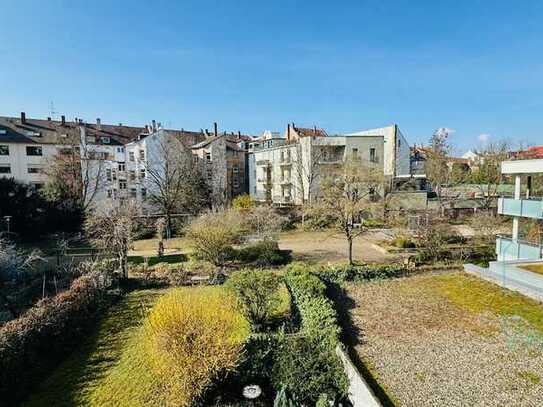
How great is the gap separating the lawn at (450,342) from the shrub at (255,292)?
333 cm

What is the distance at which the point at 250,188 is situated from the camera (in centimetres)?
5462

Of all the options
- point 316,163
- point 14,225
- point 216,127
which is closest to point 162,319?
point 14,225

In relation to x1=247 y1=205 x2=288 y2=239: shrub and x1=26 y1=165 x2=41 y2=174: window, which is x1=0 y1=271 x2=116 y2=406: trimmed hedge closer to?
x1=247 y1=205 x2=288 y2=239: shrub

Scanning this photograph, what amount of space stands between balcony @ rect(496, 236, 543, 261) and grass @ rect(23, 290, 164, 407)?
66.1 ft

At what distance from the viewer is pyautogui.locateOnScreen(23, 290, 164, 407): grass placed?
9242mm

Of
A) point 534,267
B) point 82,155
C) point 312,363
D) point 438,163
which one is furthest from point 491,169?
point 82,155

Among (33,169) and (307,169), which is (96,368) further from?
(33,169)

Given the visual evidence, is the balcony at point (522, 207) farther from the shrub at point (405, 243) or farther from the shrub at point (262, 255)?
the shrub at point (262, 255)

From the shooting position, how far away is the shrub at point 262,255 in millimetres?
23469

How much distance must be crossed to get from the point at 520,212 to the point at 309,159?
25847 millimetres

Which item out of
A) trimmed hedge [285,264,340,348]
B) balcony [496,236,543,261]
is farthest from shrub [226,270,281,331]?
balcony [496,236,543,261]

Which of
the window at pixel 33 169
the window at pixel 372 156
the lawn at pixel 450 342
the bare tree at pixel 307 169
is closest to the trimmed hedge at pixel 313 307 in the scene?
the lawn at pixel 450 342

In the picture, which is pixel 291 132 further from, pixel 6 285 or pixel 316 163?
pixel 6 285

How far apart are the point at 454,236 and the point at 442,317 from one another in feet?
46.0
